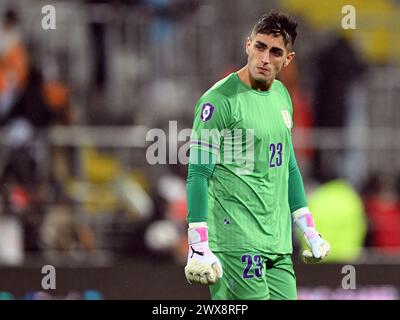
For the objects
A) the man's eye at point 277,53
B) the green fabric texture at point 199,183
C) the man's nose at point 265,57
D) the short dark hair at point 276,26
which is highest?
the short dark hair at point 276,26

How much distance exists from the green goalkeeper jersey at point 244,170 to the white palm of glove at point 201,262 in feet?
0.71

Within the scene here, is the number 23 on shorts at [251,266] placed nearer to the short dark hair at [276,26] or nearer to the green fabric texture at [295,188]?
the green fabric texture at [295,188]

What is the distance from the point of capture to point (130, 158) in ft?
38.0

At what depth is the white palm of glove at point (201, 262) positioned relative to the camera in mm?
6031

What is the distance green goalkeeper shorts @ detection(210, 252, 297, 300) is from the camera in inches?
247

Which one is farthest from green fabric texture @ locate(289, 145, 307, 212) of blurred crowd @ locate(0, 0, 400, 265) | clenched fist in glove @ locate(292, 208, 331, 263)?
blurred crowd @ locate(0, 0, 400, 265)

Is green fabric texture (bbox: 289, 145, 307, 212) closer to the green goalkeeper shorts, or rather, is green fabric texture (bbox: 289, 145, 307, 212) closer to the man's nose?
the green goalkeeper shorts

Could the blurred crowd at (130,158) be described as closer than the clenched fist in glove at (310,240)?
No

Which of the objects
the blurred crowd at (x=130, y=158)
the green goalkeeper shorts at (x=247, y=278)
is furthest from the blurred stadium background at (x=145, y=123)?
the green goalkeeper shorts at (x=247, y=278)

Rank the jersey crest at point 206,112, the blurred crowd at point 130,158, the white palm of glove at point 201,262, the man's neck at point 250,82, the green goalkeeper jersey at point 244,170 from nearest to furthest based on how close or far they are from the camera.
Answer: the white palm of glove at point 201,262 → the jersey crest at point 206,112 → the green goalkeeper jersey at point 244,170 → the man's neck at point 250,82 → the blurred crowd at point 130,158

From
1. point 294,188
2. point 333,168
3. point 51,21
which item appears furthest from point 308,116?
point 294,188

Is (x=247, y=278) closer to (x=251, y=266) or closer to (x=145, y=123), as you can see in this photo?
(x=251, y=266)

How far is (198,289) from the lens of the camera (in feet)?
29.4

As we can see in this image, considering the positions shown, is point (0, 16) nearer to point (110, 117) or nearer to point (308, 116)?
point (110, 117)
